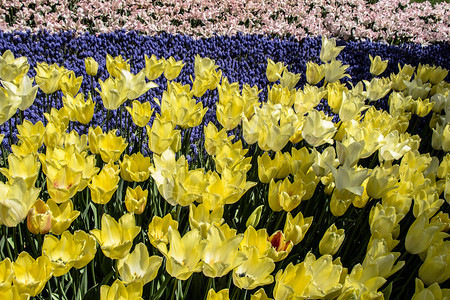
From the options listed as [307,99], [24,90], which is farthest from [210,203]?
[307,99]

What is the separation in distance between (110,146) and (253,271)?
2.46ft

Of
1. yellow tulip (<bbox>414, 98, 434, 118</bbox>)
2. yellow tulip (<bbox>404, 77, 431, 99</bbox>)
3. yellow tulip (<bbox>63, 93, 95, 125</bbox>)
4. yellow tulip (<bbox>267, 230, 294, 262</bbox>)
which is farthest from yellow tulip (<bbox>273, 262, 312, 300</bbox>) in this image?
yellow tulip (<bbox>404, 77, 431, 99</bbox>)

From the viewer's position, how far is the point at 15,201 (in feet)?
3.88

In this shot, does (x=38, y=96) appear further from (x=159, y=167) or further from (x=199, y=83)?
(x=159, y=167)

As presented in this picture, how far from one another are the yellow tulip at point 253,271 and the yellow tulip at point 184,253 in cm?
12

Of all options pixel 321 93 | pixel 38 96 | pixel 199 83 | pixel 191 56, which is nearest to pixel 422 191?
pixel 321 93

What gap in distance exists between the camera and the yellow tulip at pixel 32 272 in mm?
1088

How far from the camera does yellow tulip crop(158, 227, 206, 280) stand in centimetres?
115

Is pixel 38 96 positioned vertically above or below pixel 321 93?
below

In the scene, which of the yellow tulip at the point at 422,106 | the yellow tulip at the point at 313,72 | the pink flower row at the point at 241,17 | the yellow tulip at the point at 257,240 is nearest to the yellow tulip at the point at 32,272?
the yellow tulip at the point at 257,240

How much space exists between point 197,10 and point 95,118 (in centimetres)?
331

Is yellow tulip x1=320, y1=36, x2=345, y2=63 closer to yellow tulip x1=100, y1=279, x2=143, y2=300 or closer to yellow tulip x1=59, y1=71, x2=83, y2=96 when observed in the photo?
yellow tulip x1=59, y1=71, x2=83, y2=96

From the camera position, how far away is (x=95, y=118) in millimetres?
3031

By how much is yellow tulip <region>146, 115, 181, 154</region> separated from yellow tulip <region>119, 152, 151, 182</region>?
0.10m
